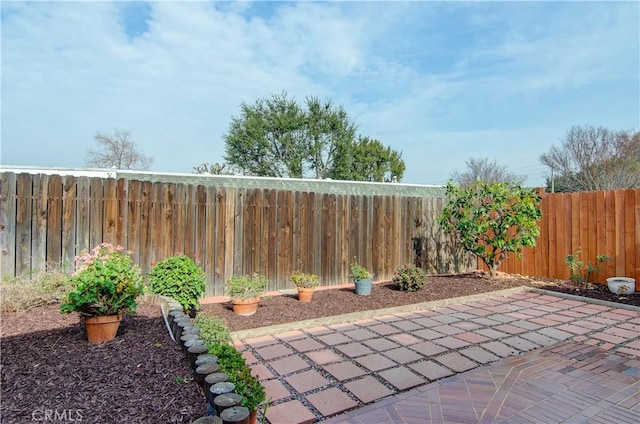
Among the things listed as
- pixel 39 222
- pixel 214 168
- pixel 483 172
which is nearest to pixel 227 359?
pixel 39 222

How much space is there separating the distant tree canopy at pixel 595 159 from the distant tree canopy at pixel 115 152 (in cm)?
2195

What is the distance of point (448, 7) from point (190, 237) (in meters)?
5.79

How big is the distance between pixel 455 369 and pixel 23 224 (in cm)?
521

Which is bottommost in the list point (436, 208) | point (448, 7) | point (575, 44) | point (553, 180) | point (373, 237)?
point (373, 237)

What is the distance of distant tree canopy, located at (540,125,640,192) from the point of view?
15312 millimetres

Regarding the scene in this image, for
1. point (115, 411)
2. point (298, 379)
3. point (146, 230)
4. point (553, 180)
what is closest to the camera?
point (115, 411)

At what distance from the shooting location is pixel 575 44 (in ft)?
21.4

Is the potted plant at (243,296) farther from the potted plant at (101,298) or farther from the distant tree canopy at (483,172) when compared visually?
the distant tree canopy at (483,172)

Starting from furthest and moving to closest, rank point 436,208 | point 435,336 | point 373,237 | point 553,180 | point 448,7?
point 553,180 < point 436,208 < point 373,237 < point 448,7 < point 435,336

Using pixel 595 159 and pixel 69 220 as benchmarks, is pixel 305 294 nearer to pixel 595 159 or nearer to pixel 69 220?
pixel 69 220

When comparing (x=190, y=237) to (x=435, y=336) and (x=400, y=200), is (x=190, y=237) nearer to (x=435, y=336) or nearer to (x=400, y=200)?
(x=435, y=336)

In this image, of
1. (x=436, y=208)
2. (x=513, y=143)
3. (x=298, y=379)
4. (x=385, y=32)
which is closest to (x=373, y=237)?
(x=436, y=208)

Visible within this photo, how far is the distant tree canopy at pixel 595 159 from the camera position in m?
15.3

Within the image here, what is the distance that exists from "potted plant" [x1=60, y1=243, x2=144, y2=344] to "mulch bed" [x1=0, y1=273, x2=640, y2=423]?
0.45 feet
